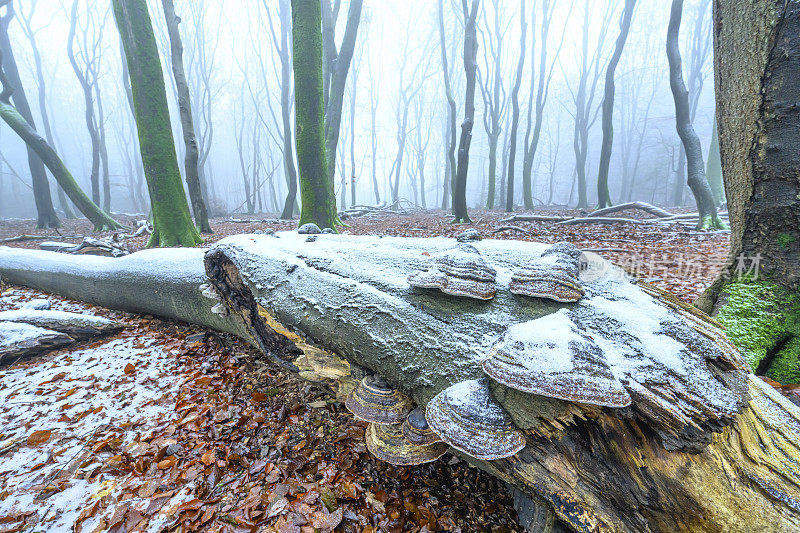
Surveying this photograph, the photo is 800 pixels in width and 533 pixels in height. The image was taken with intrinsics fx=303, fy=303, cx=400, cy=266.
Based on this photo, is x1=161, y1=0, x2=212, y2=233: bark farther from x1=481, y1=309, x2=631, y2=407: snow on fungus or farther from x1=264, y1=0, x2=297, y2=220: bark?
x1=481, y1=309, x2=631, y2=407: snow on fungus

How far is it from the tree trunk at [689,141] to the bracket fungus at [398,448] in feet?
24.3

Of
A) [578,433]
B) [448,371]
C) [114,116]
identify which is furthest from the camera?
[114,116]

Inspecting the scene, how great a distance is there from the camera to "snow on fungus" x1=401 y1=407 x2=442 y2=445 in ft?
4.42

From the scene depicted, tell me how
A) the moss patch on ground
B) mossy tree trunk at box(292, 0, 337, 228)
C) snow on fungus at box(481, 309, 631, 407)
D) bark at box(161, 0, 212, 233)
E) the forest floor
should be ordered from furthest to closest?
bark at box(161, 0, 212, 233)
mossy tree trunk at box(292, 0, 337, 228)
the moss patch on ground
the forest floor
snow on fungus at box(481, 309, 631, 407)

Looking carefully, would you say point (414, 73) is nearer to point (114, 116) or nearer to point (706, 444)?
point (706, 444)

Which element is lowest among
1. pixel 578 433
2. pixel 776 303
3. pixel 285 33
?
pixel 578 433

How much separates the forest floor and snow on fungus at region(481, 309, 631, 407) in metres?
1.09

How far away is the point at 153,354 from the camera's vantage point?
123 inches

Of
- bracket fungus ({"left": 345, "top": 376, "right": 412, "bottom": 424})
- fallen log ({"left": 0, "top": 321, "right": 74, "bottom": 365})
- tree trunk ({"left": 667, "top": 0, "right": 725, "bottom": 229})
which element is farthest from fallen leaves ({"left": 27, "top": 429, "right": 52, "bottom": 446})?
tree trunk ({"left": 667, "top": 0, "right": 725, "bottom": 229})

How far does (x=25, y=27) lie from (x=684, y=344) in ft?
125

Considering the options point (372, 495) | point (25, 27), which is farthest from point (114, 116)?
point (372, 495)

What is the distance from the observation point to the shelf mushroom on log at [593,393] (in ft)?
3.25

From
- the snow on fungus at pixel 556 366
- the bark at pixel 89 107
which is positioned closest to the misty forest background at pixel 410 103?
the bark at pixel 89 107

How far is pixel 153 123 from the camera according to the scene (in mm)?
5992
